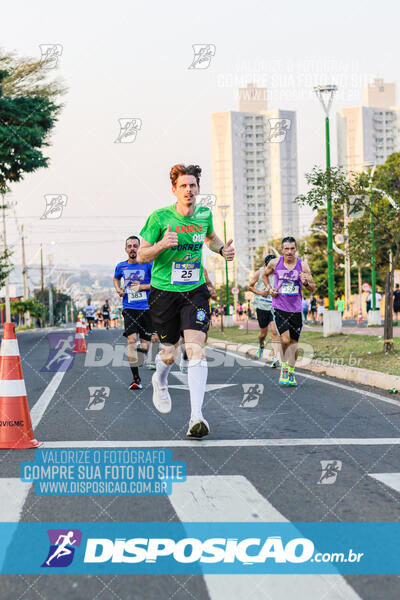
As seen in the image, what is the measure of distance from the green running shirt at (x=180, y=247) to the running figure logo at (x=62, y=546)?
311 cm

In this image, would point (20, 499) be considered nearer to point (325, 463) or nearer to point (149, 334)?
point (325, 463)

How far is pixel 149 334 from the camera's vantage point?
35.9 ft

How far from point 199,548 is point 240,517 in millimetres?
481

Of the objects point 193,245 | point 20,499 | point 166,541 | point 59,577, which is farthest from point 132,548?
point 193,245

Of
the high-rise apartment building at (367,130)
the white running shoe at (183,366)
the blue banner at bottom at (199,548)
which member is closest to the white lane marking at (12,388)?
the blue banner at bottom at (199,548)

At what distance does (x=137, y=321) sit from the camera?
1066 centimetres

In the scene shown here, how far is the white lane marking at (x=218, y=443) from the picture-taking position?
228 inches

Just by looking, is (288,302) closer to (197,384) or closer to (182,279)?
(182,279)

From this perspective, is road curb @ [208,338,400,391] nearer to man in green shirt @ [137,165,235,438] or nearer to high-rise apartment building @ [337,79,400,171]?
man in green shirt @ [137,165,235,438]

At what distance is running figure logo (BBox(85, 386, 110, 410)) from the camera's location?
8180 millimetres

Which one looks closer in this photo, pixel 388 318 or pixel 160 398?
pixel 160 398

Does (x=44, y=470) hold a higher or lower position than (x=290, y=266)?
lower

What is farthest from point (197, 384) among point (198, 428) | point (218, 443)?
point (218, 443)

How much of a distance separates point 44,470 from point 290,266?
19.9 ft
